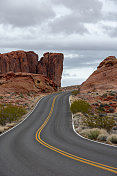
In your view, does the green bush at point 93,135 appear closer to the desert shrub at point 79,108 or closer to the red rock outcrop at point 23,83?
the desert shrub at point 79,108

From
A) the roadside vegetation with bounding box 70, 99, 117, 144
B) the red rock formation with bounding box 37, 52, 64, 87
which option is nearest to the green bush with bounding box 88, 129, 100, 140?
the roadside vegetation with bounding box 70, 99, 117, 144

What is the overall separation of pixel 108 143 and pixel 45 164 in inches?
227

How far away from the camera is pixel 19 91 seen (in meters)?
60.8

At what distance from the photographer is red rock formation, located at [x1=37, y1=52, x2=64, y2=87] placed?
94.0m

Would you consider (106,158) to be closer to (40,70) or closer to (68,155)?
(68,155)

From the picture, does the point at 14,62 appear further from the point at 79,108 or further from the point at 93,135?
the point at 93,135

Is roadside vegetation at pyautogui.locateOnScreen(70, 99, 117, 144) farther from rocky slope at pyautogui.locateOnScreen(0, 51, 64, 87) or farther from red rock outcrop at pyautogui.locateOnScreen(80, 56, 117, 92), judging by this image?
rocky slope at pyautogui.locateOnScreen(0, 51, 64, 87)

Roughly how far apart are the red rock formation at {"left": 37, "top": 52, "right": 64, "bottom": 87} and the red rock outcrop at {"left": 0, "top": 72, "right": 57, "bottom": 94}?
68.9 ft

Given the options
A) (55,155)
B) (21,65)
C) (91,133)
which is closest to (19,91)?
(21,65)

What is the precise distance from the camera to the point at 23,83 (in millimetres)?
64938

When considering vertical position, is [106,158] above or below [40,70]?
below

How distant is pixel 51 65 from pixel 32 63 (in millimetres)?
10536

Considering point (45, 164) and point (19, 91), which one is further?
point (19, 91)

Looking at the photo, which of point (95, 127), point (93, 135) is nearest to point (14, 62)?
point (95, 127)
